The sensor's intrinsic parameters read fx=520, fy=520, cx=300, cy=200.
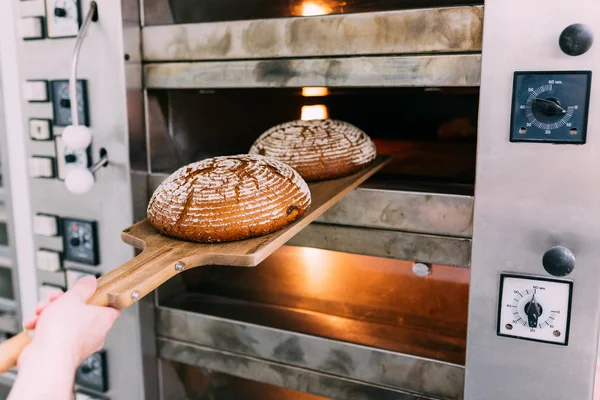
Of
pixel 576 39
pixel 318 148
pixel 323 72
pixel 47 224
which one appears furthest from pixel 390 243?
pixel 47 224

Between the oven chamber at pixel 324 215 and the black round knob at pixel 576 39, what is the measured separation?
16 cm

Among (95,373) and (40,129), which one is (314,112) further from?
(95,373)

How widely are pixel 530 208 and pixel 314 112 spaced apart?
85 centimetres

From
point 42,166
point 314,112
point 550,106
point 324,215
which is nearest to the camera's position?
point 550,106

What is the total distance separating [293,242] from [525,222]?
0.55m

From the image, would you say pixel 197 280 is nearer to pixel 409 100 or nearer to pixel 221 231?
pixel 221 231

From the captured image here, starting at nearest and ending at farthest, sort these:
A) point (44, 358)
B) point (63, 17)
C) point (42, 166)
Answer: point (44, 358), point (63, 17), point (42, 166)

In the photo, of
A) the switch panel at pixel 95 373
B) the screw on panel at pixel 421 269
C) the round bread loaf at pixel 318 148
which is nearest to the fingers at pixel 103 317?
the round bread loaf at pixel 318 148

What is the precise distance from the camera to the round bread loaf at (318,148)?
4.06ft

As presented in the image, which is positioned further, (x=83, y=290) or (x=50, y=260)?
(x=50, y=260)

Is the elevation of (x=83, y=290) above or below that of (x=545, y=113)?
below

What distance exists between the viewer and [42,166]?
1470 millimetres

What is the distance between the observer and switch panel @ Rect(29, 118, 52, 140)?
1.45 m

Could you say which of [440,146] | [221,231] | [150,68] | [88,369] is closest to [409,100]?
[440,146]
